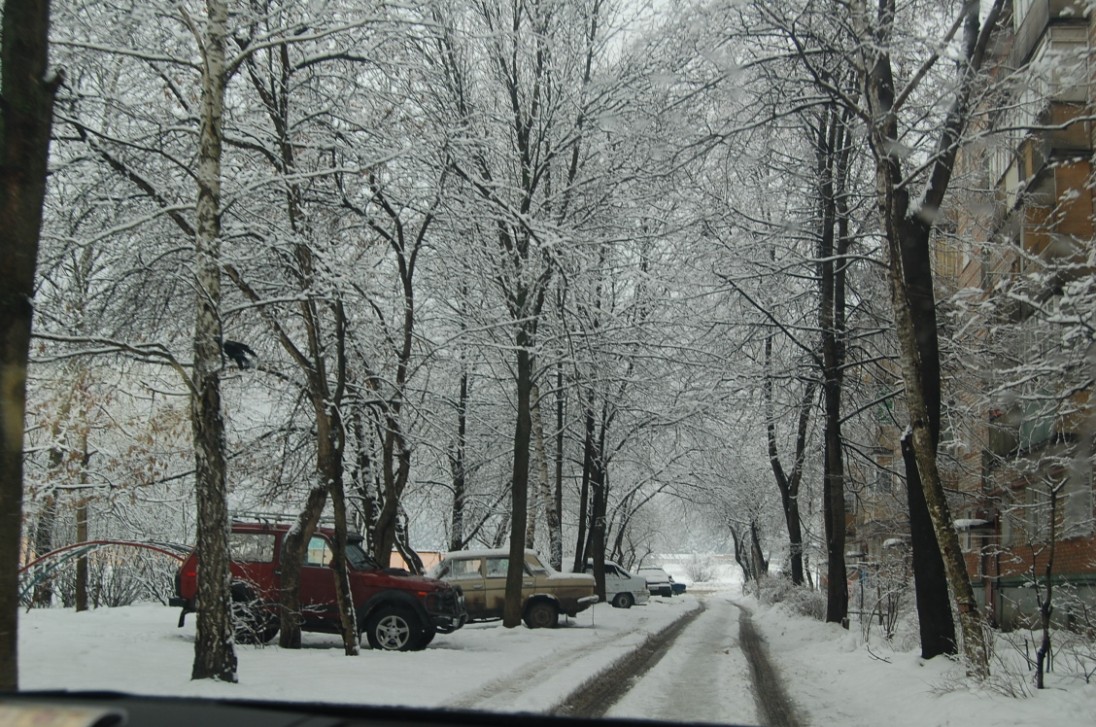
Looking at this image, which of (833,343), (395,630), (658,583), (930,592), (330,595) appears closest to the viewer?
(930,592)

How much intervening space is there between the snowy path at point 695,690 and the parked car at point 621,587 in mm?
22003

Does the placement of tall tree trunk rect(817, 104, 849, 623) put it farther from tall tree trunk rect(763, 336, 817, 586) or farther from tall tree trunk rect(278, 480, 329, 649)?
tall tree trunk rect(278, 480, 329, 649)

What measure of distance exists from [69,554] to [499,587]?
10.3 meters

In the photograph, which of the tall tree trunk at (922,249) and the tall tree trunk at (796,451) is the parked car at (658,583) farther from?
the tall tree trunk at (922,249)

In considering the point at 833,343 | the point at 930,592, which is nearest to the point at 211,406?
the point at 930,592

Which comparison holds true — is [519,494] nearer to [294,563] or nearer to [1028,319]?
[294,563]

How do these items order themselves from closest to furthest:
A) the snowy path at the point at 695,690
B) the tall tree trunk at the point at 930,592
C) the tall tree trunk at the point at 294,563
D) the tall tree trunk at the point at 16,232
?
the tall tree trunk at the point at 16,232, the snowy path at the point at 695,690, the tall tree trunk at the point at 930,592, the tall tree trunk at the point at 294,563

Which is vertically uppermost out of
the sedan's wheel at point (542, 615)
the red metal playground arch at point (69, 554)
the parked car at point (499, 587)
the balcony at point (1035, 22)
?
the balcony at point (1035, 22)

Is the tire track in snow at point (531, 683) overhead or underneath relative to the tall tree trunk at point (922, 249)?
underneath

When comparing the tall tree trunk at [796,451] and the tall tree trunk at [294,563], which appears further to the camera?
the tall tree trunk at [796,451]

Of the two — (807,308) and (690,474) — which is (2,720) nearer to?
(807,308)

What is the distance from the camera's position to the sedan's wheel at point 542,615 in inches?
877

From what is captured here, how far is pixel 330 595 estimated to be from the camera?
15578mm

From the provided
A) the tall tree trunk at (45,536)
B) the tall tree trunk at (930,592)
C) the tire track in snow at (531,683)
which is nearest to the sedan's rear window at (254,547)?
the tire track in snow at (531,683)
